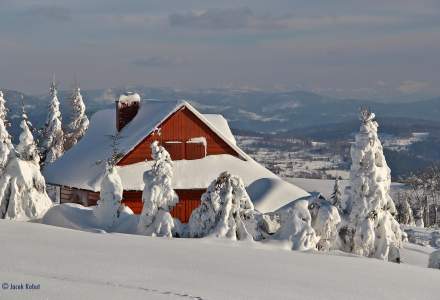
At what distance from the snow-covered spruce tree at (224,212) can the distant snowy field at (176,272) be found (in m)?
3.13

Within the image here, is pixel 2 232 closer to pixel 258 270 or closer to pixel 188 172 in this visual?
pixel 258 270

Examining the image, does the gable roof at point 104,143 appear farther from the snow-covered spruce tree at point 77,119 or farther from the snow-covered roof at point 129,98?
the snow-covered spruce tree at point 77,119

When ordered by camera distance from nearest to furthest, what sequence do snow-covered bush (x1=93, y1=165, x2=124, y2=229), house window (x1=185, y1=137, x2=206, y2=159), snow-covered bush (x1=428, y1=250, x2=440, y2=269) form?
snow-covered bush (x1=428, y1=250, x2=440, y2=269), snow-covered bush (x1=93, y1=165, x2=124, y2=229), house window (x1=185, y1=137, x2=206, y2=159)

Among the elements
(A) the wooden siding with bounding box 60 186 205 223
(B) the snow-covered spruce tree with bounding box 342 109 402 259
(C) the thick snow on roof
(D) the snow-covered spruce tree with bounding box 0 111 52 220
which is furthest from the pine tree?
(C) the thick snow on roof

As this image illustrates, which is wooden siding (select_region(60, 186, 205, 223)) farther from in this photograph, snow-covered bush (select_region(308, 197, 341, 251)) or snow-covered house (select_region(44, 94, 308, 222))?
snow-covered bush (select_region(308, 197, 341, 251))

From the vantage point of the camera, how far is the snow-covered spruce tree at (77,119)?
182ft

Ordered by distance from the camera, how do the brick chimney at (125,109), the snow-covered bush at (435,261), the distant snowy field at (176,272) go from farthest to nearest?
1. the brick chimney at (125,109)
2. the snow-covered bush at (435,261)
3. the distant snowy field at (176,272)

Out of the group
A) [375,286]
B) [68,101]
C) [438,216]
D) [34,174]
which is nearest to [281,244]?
[375,286]

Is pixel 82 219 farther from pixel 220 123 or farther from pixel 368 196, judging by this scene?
pixel 220 123

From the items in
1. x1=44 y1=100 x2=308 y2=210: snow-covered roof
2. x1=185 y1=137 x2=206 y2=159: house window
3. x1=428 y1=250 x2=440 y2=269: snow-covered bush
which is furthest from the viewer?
x1=185 y1=137 x2=206 y2=159: house window

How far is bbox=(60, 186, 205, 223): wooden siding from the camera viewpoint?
3291 cm

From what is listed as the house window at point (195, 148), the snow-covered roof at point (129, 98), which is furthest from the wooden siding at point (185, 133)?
the snow-covered roof at point (129, 98)

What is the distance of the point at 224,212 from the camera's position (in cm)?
2075

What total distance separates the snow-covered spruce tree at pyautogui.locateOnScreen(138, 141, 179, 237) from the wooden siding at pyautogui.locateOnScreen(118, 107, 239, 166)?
11.7 metres
